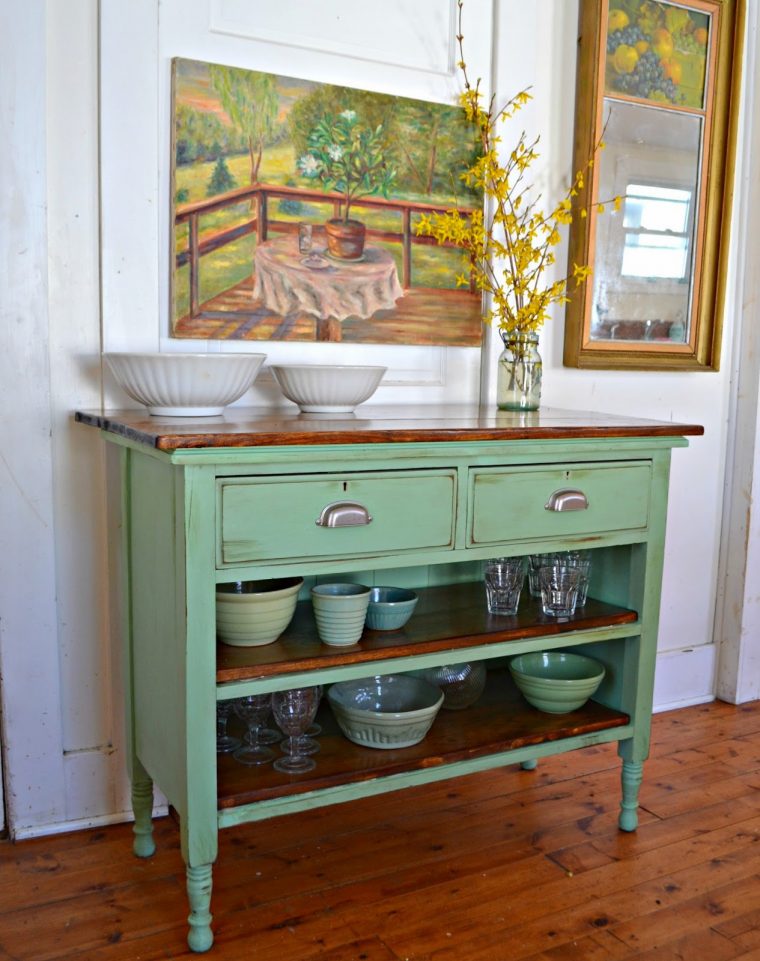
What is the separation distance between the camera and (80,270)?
A: 7.26 ft

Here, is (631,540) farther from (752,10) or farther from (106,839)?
(752,10)

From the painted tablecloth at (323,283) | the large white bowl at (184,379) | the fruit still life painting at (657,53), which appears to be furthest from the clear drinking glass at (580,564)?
the fruit still life painting at (657,53)

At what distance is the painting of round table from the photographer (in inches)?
93.5

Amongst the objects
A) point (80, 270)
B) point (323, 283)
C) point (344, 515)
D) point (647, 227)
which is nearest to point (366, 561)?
point (344, 515)

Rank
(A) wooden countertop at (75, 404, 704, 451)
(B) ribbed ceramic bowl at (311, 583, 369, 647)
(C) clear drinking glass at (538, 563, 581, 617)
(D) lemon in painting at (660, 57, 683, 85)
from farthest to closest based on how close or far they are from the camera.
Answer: (D) lemon in painting at (660, 57, 683, 85)
(C) clear drinking glass at (538, 563, 581, 617)
(B) ribbed ceramic bowl at (311, 583, 369, 647)
(A) wooden countertop at (75, 404, 704, 451)

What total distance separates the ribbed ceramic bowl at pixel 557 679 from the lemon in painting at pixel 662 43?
1858mm

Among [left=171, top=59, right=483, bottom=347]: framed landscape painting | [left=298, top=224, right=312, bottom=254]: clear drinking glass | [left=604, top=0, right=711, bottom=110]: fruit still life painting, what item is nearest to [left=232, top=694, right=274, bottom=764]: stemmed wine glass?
[left=171, top=59, right=483, bottom=347]: framed landscape painting

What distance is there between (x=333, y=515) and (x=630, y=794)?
116 centimetres

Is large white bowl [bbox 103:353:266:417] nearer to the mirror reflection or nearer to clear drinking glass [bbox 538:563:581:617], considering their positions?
clear drinking glass [bbox 538:563:581:617]

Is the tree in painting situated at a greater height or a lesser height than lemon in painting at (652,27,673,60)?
lesser

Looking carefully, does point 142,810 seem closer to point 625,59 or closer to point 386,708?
point 386,708

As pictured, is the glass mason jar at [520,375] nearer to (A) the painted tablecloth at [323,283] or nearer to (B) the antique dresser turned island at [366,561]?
(B) the antique dresser turned island at [366,561]

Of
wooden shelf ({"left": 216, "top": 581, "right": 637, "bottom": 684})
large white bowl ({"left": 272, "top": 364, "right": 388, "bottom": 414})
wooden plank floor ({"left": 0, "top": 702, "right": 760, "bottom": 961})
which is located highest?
large white bowl ({"left": 272, "top": 364, "right": 388, "bottom": 414})

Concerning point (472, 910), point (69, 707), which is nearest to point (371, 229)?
point (69, 707)
